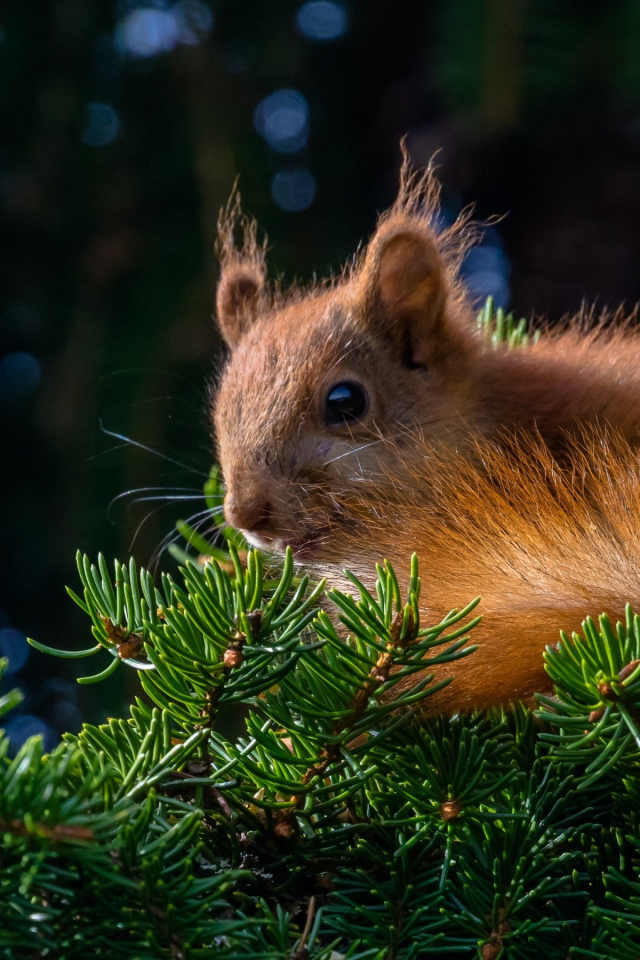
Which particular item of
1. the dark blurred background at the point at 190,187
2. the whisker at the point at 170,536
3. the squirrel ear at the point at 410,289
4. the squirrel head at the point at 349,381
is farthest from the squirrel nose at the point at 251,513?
the dark blurred background at the point at 190,187

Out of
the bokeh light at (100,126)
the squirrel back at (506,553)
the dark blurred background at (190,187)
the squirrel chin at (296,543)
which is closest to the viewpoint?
the squirrel back at (506,553)

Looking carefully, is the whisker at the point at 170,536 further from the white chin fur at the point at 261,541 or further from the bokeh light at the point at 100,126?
the bokeh light at the point at 100,126

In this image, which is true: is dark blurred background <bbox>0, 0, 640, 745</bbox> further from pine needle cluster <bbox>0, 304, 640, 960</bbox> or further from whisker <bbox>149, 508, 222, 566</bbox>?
pine needle cluster <bbox>0, 304, 640, 960</bbox>

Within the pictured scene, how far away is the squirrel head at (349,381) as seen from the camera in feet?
2.97

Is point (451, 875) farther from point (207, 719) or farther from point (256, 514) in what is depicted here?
point (256, 514)

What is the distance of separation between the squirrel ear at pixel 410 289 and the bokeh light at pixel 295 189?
594 mm

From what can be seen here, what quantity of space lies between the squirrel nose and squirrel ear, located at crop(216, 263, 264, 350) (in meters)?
0.36

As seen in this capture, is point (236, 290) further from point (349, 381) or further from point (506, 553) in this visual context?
point (506, 553)

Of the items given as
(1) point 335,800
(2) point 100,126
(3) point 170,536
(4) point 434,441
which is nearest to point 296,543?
(4) point 434,441

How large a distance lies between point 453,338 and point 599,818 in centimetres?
63

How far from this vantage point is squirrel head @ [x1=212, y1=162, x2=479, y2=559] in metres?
0.91

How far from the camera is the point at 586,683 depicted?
459mm

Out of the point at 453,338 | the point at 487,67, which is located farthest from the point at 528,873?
the point at 487,67

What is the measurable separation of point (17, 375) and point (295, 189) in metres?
0.59
